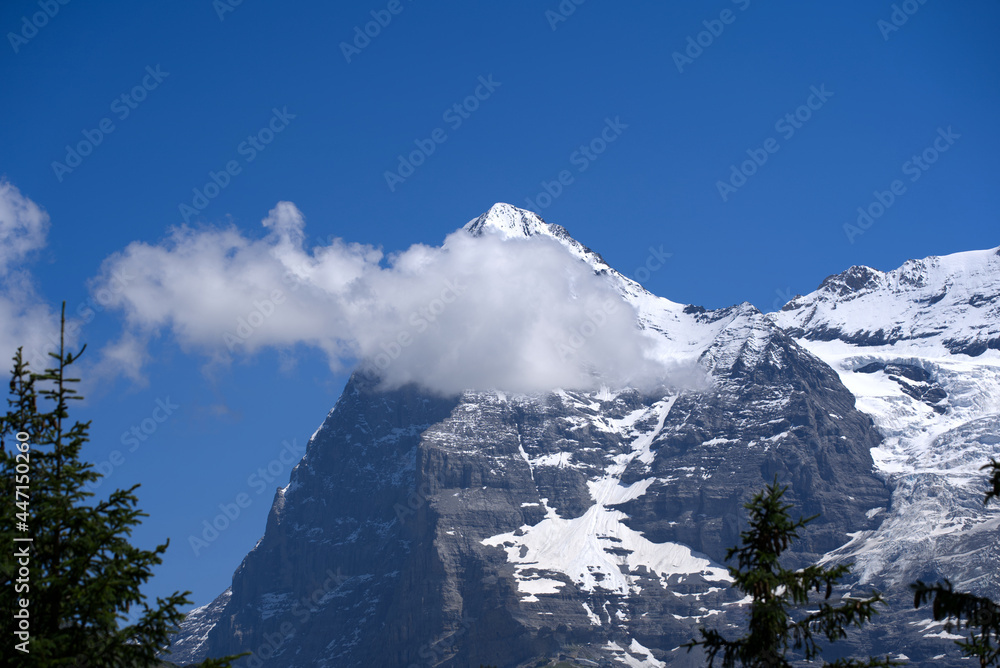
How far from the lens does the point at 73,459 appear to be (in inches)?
1131

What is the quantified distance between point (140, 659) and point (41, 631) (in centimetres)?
248

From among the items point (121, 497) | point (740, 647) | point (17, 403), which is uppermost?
point (17, 403)

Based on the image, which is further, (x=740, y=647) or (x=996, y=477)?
(x=740, y=647)

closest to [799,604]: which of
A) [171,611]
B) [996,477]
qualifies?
[996,477]

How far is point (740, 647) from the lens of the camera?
29.3 m

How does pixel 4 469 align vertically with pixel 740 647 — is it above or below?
above

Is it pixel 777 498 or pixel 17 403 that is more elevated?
pixel 17 403

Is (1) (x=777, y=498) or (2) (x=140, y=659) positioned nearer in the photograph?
(2) (x=140, y=659)

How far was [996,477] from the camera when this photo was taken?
88.7 ft

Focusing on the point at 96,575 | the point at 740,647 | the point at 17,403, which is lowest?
the point at 740,647

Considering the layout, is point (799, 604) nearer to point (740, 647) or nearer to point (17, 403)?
point (740, 647)

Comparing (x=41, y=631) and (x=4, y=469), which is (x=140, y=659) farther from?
(x=4, y=469)

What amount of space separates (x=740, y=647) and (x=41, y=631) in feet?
58.4

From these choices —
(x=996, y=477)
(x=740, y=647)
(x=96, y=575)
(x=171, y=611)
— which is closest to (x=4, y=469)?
(x=96, y=575)
